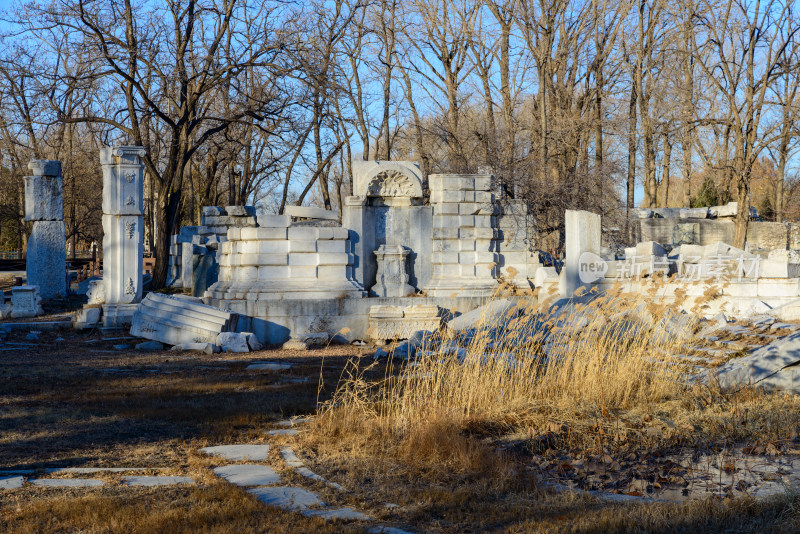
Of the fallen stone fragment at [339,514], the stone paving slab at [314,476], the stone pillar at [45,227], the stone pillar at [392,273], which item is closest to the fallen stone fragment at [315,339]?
the stone pillar at [392,273]

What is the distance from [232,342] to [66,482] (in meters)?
7.94

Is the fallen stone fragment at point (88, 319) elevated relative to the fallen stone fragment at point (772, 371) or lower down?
lower down

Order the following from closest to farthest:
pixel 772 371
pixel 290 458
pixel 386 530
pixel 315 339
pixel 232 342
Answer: pixel 386 530 < pixel 290 458 < pixel 772 371 < pixel 232 342 < pixel 315 339

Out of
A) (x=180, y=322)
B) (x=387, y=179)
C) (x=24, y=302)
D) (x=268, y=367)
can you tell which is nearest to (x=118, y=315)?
(x=180, y=322)

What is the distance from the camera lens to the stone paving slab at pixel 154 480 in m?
4.94

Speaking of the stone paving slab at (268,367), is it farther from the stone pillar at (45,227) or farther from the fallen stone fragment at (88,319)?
the stone pillar at (45,227)

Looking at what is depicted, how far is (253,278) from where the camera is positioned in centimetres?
1450

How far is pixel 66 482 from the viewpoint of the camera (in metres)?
4.94

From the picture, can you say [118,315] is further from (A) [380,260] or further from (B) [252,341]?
(A) [380,260]

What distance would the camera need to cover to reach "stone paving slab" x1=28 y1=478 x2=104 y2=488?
191 inches

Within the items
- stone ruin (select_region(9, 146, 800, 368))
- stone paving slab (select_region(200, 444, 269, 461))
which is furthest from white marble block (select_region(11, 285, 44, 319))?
stone paving slab (select_region(200, 444, 269, 461))

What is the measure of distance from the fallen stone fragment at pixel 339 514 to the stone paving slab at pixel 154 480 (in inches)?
40.9

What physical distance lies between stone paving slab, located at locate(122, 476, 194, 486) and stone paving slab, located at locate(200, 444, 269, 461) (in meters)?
0.62

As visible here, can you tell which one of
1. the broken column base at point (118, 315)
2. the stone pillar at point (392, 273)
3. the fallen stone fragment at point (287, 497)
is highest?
the stone pillar at point (392, 273)
